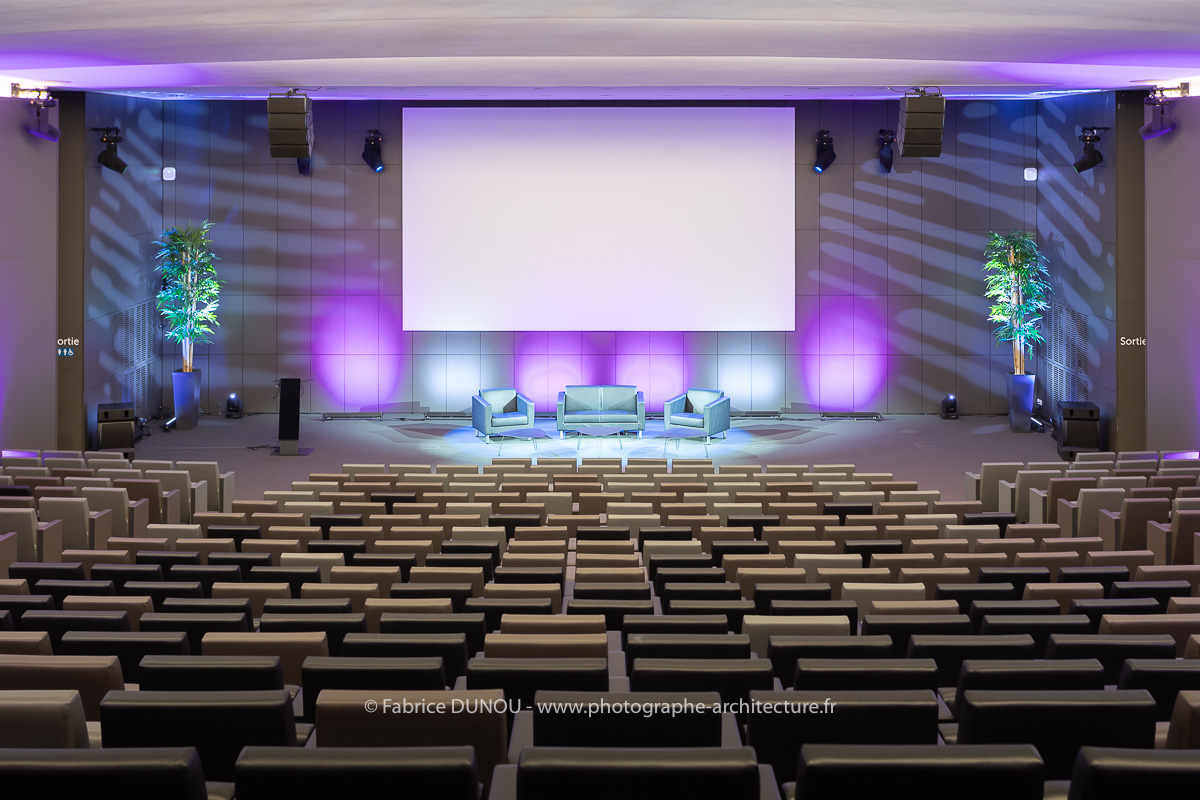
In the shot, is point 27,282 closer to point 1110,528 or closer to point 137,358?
point 137,358

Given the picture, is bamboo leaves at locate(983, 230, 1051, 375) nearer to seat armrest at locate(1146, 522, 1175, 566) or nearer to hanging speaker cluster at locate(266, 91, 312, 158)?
seat armrest at locate(1146, 522, 1175, 566)

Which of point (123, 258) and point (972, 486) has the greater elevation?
point (123, 258)

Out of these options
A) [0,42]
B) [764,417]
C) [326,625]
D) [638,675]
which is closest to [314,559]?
[326,625]

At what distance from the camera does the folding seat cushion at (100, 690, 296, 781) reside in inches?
116

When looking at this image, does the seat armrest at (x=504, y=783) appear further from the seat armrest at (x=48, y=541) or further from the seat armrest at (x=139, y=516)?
the seat armrest at (x=139, y=516)

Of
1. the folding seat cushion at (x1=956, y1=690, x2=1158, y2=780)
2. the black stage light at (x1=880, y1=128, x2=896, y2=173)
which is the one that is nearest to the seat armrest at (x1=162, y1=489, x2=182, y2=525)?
the folding seat cushion at (x1=956, y1=690, x2=1158, y2=780)

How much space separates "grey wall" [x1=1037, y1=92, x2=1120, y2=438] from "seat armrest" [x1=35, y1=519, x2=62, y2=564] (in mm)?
12641

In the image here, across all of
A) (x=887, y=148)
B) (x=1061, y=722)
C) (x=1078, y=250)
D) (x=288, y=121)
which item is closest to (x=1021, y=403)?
(x=1078, y=250)

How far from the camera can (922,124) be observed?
13.9 meters

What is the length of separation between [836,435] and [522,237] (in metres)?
5.67

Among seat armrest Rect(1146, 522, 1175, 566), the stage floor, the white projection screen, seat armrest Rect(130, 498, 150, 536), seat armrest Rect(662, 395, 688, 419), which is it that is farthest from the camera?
the white projection screen

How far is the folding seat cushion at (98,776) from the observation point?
7.59ft

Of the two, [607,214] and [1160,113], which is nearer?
[1160,113]

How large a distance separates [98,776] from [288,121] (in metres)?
12.5
